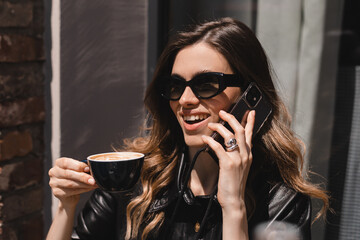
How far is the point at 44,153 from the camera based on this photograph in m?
2.11

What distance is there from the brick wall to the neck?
2.57 ft

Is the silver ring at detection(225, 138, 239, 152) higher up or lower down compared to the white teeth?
lower down

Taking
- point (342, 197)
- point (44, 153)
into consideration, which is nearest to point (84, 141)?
Answer: point (44, 153)

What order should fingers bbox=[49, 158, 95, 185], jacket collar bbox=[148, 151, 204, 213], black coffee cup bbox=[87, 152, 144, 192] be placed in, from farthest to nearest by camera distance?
jacket collar bbox=[148, 151, 204, 213], fingers bbox=[49, 158, 95, 185], black coffee cup bbox=[87, 152, 144, 192]

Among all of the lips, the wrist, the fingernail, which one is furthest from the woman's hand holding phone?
the fingernail

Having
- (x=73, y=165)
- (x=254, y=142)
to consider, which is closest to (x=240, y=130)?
(x=254, y=142)

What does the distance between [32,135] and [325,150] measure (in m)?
1.54

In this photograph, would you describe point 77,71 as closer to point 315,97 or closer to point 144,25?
point 144,25

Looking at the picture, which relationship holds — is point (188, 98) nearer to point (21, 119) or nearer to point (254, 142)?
point (254, 142)

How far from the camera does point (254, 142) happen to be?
1.78 metres

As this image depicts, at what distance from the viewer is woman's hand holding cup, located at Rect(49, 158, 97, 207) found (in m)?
1.49

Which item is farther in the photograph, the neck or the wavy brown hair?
the neck

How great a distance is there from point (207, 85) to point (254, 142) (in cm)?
36

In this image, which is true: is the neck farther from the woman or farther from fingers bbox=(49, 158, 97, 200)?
fingers bbox=(49, 158, 97, 200)
